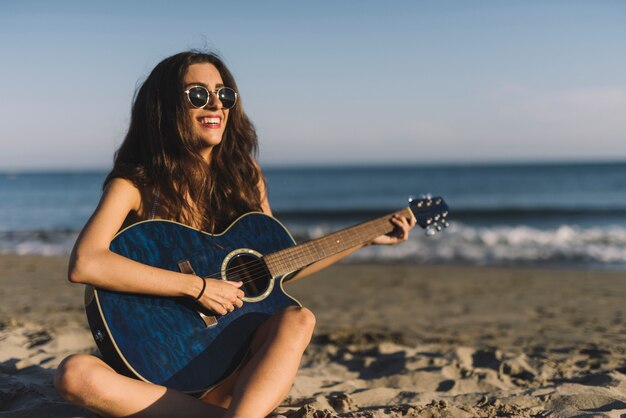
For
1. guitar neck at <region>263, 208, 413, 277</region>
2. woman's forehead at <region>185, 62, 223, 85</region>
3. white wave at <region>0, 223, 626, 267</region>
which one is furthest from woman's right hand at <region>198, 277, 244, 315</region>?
white wave at <region>0, 223, 626, 267</region>

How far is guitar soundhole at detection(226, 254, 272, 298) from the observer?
2.88m

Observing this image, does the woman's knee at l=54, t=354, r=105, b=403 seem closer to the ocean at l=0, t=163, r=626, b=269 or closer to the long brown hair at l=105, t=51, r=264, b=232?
the long brown hair at l=105, t=51, r=264, b=232

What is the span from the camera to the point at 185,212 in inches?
116

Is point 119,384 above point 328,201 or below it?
above

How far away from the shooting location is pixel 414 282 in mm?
8945

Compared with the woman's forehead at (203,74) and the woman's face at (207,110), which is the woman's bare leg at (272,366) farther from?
the woman's forehead at (203,74)

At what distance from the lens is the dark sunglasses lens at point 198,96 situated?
9.73 ft

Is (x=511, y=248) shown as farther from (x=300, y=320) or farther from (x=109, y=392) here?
(x=109, y=392)

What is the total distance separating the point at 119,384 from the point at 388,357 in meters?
2.58

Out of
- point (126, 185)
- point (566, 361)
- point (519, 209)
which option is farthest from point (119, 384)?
point (519, 209)

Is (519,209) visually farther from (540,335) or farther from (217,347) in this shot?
(217,347)

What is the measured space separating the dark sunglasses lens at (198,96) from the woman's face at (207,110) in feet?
0.08

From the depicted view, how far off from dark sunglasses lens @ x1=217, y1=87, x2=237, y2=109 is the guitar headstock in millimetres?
1273

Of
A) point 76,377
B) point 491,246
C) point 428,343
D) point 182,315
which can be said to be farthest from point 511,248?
point 76,377
